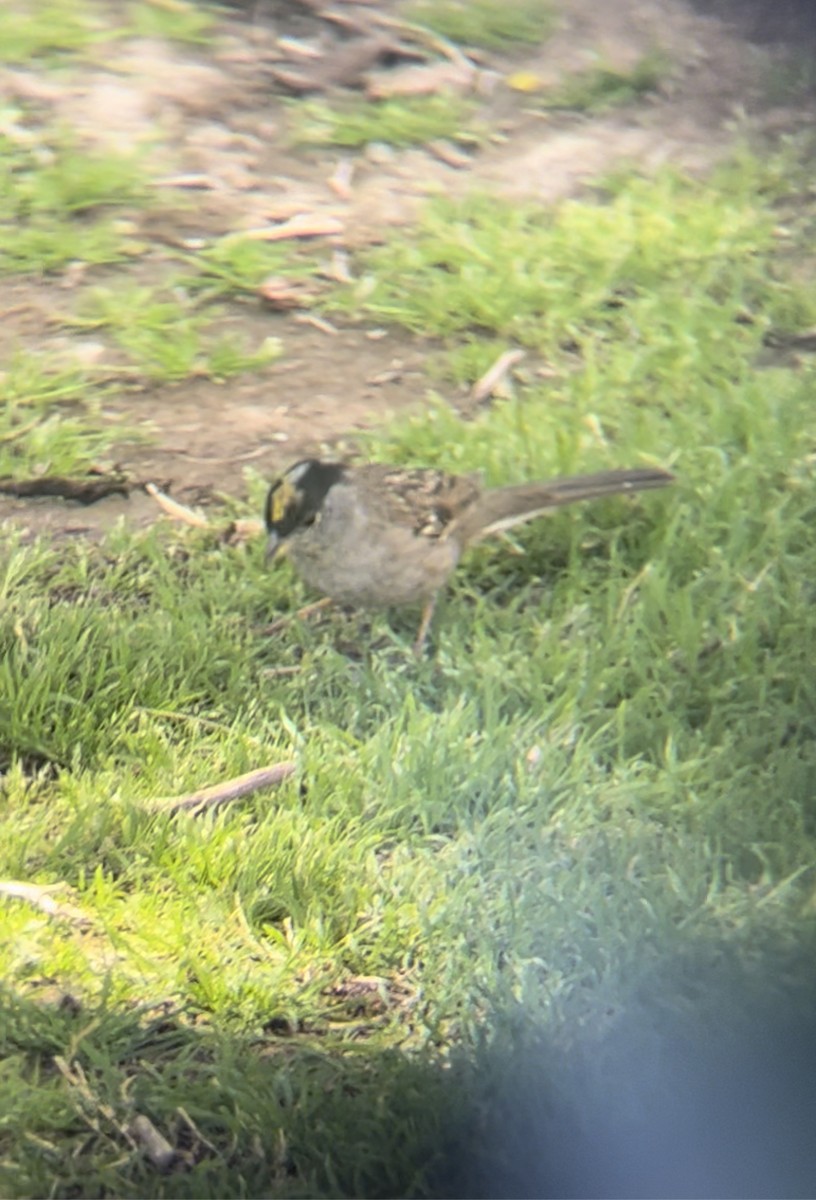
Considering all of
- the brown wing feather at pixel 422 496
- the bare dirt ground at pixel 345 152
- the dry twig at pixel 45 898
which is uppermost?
the bare dirt ground at pixel 345 152

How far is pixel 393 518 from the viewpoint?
15.2ft

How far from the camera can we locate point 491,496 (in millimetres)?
4723

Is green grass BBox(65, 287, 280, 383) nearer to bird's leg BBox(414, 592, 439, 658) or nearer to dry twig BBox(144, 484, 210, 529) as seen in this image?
dry twig BBox(144, 484, 210, 529)

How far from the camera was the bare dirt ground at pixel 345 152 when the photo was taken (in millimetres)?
5902

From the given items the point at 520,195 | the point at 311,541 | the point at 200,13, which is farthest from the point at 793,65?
the point at 311,541

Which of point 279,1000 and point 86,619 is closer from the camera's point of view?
point 279,1000

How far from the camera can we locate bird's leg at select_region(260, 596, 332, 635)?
14.7 feet

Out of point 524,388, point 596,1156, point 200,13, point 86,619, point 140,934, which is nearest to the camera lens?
point 596,1156

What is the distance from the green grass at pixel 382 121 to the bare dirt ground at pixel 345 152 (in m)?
0.07

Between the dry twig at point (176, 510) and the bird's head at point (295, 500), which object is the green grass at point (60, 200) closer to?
the dry twig at point (176, 510)

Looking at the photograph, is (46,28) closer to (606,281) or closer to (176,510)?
(606,281)

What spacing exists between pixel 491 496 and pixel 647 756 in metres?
1.00

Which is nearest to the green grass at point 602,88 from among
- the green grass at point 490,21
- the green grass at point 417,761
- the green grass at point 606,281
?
the green grass at point 490,21

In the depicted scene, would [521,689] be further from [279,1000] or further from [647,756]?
[279,1000]
